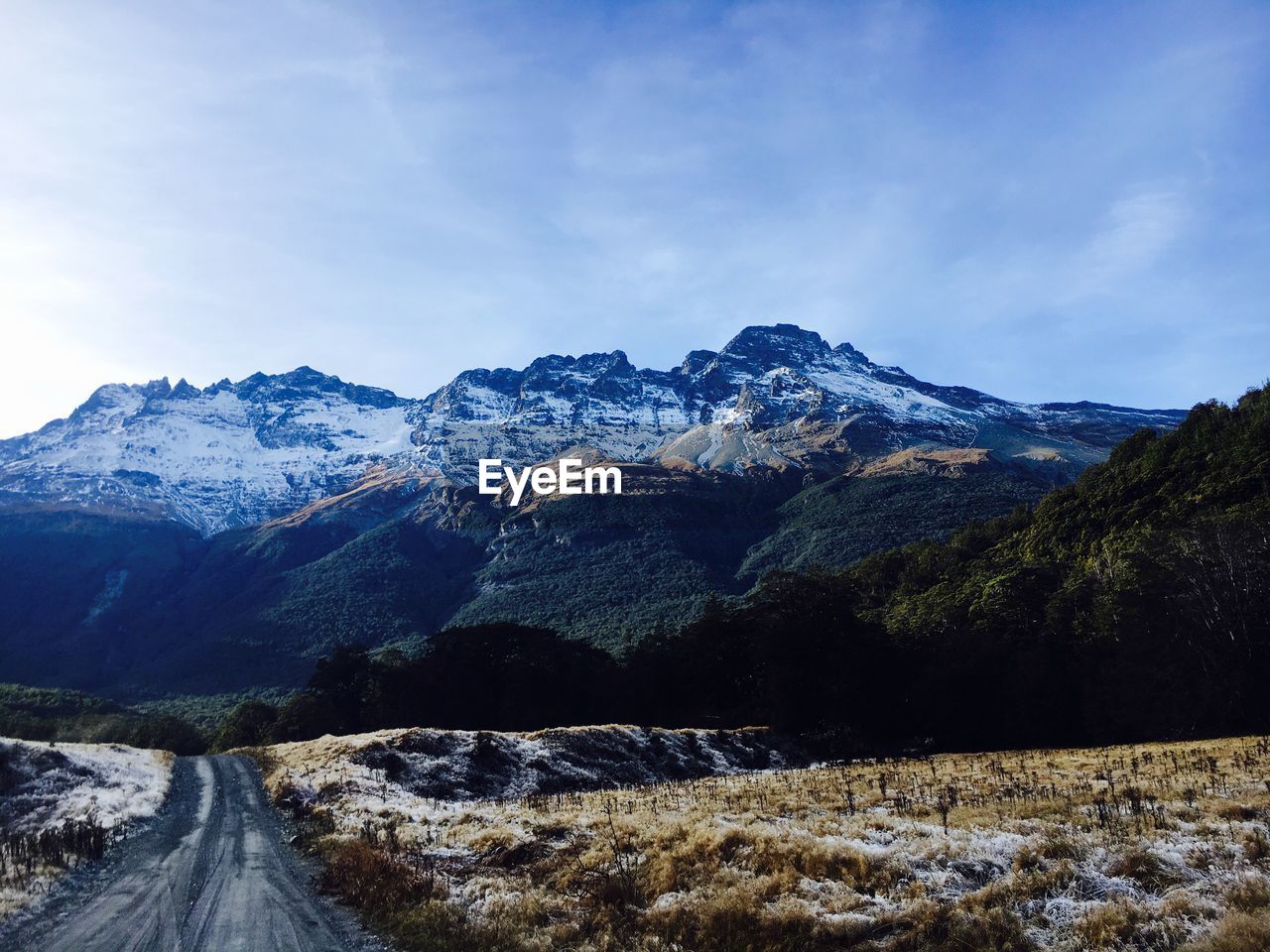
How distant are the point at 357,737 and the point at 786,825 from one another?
3895cm

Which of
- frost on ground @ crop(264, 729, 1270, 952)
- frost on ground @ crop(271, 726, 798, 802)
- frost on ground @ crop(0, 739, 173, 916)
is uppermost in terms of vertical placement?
frost on ground @ crop(264, 729, 1270, 952)

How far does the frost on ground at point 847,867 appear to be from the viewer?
11930 millimetres

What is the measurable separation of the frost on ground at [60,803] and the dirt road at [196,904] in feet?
3.48

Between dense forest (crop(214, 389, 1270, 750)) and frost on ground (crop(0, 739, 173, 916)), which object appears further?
dense forest (crop(214, 389, 1270, 750))

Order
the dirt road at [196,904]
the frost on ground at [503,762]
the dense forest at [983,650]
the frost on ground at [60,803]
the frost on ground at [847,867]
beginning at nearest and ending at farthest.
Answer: the frost on ground at [847,867] < the dirt road at [196,904] < the frost on ground at [60,803] < the frost on ground at [503,762] < the dense forest at [983,650]

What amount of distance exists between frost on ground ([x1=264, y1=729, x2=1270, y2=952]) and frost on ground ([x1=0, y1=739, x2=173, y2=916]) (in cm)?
729

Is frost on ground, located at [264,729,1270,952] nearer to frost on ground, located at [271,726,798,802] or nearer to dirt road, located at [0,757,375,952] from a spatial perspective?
dirt road, located at [0,757,375,952]

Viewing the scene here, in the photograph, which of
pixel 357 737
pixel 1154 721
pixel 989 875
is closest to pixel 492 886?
pixel 989 875

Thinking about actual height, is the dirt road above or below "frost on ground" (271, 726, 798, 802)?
above

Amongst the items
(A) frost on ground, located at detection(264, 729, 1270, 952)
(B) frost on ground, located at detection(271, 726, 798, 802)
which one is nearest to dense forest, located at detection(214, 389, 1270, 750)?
(B) frost on ground, located at detection(271, 726, 798, 802)

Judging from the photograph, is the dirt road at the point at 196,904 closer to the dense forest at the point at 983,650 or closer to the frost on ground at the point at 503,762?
the frost on ground at the point at 503,762

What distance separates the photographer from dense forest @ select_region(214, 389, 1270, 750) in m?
52.7

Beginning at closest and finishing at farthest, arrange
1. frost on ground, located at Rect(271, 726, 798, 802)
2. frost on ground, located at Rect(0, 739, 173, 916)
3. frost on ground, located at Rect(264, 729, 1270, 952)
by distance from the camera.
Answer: frost on ground, located at Rect(264, 729, 1270, 952) < frost on ground, located at Rect(0, 739, 173, 916) < frost on ground, located at Rect(271, 726, 798, 802)

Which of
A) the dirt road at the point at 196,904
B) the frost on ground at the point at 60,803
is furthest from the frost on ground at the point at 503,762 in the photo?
the dirt road at the point at 196,904
